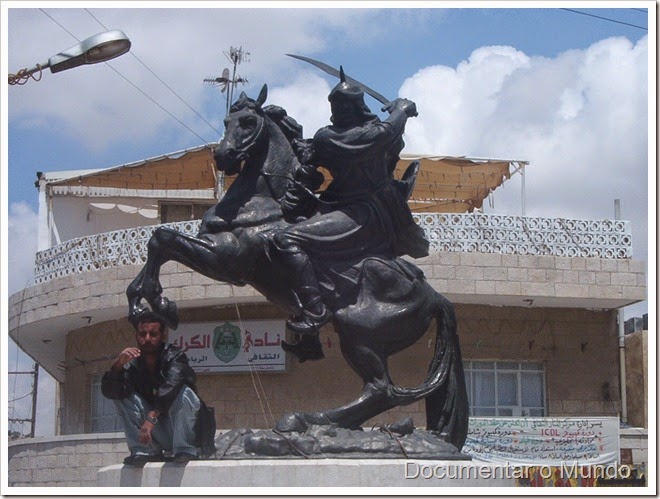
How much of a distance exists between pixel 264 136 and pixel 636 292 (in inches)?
561

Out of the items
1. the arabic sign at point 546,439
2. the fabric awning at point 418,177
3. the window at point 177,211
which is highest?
the fabric awning at point 418,177

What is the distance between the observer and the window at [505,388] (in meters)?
20.9

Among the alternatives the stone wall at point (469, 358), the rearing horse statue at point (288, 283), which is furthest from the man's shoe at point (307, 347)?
the stone wall at point (469, 358)

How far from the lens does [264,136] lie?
24.6 feet

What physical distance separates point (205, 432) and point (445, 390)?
1.63 meters

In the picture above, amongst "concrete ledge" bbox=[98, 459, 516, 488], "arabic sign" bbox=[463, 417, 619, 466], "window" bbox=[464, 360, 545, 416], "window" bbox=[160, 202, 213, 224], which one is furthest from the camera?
"window" bbox=[160, 202, 213, 224]

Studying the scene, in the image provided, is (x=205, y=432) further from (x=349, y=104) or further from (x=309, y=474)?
(x=349, y=104)

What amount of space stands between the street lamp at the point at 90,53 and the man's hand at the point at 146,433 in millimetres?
4841

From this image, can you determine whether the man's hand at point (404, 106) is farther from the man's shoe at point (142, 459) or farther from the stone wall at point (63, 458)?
the stone wall at point (63, 458)

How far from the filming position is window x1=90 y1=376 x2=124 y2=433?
22516 mm

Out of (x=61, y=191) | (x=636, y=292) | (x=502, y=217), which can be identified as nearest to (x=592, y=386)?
(x=636, y=292)

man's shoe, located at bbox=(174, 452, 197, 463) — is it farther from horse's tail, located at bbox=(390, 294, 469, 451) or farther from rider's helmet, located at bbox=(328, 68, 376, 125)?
rider's helmet, located at bbox=(328, 68, 376, 125)

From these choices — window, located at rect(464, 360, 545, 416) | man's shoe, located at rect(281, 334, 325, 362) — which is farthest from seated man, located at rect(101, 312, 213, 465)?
window, located at rect(464, 360, 545, 416)

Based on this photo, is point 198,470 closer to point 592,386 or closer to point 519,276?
point 519,276
